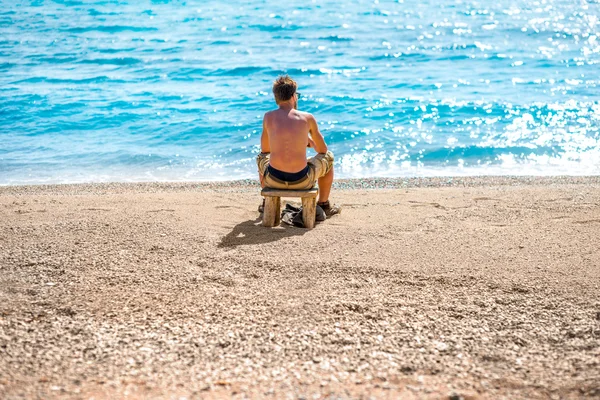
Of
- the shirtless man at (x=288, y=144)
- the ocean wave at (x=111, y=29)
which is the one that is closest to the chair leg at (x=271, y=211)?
the shirtless man at (x=288, y=144)

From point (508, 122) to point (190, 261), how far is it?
8818 millimetres

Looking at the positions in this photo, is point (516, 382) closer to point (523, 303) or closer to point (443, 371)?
point (443, 371)

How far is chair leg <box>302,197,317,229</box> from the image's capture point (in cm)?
582

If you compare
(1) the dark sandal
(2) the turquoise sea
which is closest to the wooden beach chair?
(1) the dark sandal

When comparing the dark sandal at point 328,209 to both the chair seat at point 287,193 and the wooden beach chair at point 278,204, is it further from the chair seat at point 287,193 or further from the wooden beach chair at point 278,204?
the chair seat at point 287,193

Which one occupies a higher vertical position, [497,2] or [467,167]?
[497,2]

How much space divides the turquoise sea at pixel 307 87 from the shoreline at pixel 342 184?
1.92 ft

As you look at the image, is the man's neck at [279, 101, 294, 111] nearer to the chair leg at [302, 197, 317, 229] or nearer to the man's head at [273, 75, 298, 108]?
the man's head at [273, 75, 298, 108]

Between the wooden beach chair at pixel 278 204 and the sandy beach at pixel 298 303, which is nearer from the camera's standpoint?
the sandy beach at pixel 298 303

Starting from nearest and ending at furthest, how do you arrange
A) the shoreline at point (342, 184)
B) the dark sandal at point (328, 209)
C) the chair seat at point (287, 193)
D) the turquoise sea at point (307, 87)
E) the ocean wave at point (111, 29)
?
the chair seat at point (287, 193), the dark sandal at point (328, 209), the shoreline at point (342, 184), the turquoise sea at point (307, 87), the ocean wave at point (111, 29)

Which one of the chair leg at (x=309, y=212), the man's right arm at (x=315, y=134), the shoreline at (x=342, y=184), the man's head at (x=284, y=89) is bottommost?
the shoreline at (x=342, y=184)

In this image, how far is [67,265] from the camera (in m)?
4.80

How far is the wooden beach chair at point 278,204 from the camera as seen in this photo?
5.76 m

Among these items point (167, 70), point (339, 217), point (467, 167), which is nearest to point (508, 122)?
point (467, 167)
